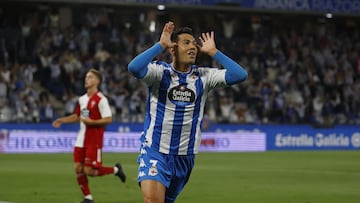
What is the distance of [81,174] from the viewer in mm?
13805

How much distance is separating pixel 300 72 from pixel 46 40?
41.2 ft

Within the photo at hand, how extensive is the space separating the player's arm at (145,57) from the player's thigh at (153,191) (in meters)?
1.03

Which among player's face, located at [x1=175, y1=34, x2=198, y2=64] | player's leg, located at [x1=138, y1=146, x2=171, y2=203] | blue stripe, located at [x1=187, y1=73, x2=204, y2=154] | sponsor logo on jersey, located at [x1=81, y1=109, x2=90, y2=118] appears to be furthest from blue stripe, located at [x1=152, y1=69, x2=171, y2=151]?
sponsor logo on jersey, located at [x1=81, y1=109, x2=90, y2=118]

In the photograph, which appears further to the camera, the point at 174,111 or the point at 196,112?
the point at 196,112

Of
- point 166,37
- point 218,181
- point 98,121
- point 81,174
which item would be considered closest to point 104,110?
point 98,121

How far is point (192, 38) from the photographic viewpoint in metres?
8.06

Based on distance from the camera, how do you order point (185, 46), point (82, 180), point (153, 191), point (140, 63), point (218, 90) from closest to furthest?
1. point (140, 63)
2. point (153, 191)
3. point (185, 46)
4. point (82, 180)
5. point (218, 90)

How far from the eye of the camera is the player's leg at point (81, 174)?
13516mm

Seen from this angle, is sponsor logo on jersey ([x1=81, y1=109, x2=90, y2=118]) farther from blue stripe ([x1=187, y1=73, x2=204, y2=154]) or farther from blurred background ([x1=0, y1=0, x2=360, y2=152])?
blurred background ([x1=0, y1=0, x2=360, y2=152])

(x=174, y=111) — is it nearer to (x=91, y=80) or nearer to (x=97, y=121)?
(x=91, y=80)

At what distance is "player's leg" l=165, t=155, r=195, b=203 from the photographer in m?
8.15

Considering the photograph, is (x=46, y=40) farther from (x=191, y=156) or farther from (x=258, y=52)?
(x=191, y=156)

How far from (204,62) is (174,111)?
1203 inches

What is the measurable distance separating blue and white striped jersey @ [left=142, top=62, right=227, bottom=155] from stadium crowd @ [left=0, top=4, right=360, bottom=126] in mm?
22784
